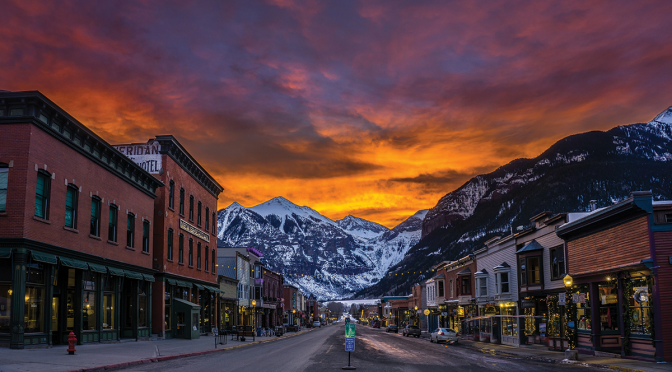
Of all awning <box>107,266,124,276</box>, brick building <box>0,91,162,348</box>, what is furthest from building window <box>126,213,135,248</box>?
awning <box>107,266,124,276</box>

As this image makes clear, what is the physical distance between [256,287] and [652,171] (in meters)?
162

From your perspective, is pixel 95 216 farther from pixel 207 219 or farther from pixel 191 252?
pixel 207 219

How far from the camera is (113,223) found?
34375 mm

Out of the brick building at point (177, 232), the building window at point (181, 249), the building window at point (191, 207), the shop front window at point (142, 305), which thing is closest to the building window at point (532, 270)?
the brick building at point (177, 232)

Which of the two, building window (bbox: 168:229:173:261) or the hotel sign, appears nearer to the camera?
building window (bbox: 168:229:173:261)

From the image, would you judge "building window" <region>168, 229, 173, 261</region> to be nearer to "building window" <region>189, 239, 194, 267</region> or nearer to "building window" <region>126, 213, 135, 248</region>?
"building window" <region>189, 239, 194, 267</region>

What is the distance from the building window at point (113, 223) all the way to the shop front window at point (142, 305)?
5.43 m

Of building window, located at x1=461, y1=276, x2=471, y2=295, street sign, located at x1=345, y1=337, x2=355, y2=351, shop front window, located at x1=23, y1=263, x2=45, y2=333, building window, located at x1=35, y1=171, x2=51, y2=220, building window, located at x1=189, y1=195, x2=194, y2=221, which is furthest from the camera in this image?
building window, located at x1=461, y1=276, x2=471, y2=295

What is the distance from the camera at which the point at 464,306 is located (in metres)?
61.4

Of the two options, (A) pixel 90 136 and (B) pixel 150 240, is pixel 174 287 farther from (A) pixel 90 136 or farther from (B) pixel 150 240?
(A) pixel 90 136

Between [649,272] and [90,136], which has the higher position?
[90,136]

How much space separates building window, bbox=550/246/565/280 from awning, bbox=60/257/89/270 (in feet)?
93.0

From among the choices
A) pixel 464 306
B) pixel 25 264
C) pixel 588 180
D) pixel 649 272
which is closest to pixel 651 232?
pixel 649 272

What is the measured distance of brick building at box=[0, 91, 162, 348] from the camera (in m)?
23.6
